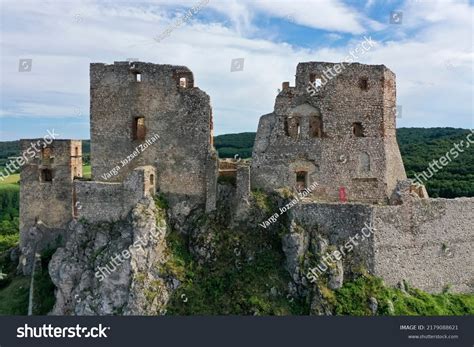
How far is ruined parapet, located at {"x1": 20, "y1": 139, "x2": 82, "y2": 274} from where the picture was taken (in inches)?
1102

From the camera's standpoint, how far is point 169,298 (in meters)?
23.8

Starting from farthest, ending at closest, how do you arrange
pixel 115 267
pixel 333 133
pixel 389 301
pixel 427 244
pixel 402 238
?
pixel 333 133
pixel 427 244
pixel 402 238
pixel 115 267
pixel 389 301

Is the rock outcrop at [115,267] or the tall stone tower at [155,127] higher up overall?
the tall stone tower at [155,127]

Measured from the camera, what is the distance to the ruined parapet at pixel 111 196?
84.5 ft

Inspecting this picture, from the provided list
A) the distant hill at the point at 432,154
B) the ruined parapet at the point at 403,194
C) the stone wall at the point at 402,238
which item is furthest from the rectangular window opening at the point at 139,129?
the distant hill at the point at 432,154

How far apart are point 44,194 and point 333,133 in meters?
14.5

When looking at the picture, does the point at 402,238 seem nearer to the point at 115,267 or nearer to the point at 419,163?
the point at 115,267

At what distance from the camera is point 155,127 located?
27.4 meters

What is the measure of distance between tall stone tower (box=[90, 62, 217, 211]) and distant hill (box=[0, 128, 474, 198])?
24.4 meters

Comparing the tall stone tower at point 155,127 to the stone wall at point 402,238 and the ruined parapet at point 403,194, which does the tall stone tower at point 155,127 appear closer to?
the stone wall at point 402,238

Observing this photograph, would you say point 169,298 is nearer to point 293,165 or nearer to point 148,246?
point 148,246

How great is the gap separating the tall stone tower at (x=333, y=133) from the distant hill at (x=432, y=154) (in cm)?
1804

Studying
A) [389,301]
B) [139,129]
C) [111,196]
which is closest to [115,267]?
[111,196]

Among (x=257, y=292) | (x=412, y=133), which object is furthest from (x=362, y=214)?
(x=412, y=133)
